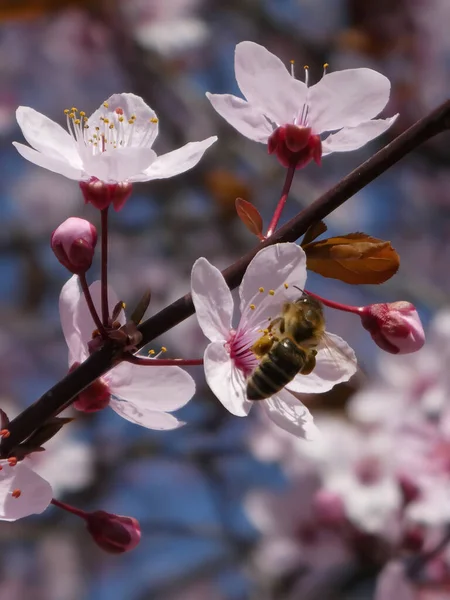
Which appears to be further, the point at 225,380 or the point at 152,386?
the point at 152,386

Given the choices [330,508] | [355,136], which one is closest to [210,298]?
[355,136]

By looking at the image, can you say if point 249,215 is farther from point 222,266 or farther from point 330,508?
point 222,266

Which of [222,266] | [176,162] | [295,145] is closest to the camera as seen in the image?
[176,162]

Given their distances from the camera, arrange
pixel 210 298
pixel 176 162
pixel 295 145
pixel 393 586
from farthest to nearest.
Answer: pixel 393 586 < pixel 295 145 < pixel 176 162 < pixel 210 298

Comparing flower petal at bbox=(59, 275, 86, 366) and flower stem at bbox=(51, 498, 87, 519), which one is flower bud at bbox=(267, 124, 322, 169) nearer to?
flower petal at bbox=(59, 275, 86, 366)

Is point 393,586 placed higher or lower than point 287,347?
lower

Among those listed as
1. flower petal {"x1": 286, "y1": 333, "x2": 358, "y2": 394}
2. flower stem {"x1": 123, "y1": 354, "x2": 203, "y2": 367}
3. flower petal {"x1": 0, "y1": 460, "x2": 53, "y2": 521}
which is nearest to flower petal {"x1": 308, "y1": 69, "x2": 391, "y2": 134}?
flower petal {"x1": 286, "y1": 333, "x2": 358, "y2": 394}
